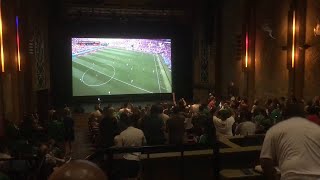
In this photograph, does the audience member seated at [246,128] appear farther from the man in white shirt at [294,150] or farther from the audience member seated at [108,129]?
the man in white shirt at [294,150]

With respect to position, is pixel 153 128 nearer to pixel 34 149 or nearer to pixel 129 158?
pixel 129 158

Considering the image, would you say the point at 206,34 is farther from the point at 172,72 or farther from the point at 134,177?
the point at 134,177

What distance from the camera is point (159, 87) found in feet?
67.1

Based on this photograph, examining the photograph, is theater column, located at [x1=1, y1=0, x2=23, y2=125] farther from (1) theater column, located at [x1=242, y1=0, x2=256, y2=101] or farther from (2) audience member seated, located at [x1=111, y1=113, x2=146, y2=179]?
(1) theater column, located at [x1=242, y1=0, x2=256, y2=101]

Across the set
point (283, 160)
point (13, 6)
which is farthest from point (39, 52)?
point (283, 160)

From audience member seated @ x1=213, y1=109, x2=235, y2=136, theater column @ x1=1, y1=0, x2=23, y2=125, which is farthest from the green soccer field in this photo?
audience member seated @ x1=213, y1=109, x2=235, y2=136

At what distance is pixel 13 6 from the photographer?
11352mm

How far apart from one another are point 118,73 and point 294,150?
57.5 feet

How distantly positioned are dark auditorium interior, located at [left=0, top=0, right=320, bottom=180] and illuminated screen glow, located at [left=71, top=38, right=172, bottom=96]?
0.19 feet

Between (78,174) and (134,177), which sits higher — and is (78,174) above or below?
above

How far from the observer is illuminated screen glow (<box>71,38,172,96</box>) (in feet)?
63.6

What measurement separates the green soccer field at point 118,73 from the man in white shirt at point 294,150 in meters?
17.3

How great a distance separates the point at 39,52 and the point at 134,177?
11.9 meters

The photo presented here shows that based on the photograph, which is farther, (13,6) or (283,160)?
(13,6)
